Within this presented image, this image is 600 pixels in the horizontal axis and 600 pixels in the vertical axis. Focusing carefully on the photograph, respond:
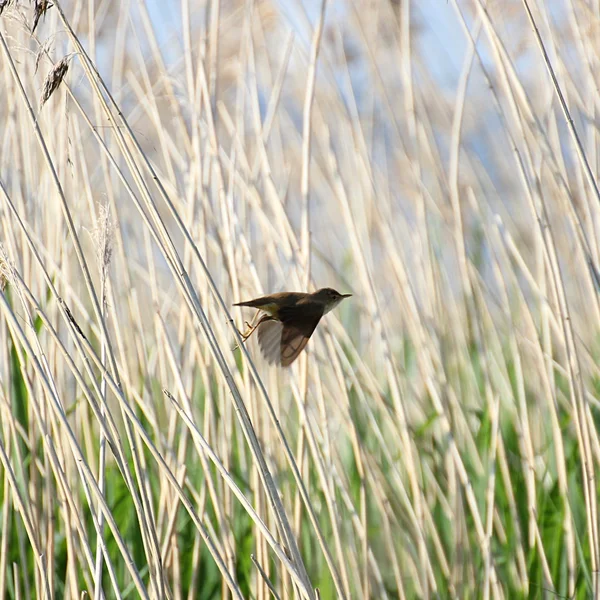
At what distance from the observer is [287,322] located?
1104 mm

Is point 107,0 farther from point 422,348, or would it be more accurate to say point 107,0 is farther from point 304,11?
point 422,348

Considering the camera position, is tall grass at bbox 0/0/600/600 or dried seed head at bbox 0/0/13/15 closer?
dried seed head at bbox 0/0/13/15

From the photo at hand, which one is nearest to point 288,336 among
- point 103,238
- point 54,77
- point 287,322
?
point 287,322

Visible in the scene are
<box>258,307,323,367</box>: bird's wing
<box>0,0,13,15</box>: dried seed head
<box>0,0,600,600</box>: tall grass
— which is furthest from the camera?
<box>0,0,600,600</box>: tall grass

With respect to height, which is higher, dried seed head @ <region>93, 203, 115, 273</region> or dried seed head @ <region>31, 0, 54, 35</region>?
dried seed head @ <region>31, 0, 54, 35</region>

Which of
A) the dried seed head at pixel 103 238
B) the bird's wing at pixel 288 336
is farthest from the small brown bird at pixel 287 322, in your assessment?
the dried seed head at pixel 103 238

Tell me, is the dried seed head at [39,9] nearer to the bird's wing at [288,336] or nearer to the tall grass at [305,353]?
the tall grass at [305,353]

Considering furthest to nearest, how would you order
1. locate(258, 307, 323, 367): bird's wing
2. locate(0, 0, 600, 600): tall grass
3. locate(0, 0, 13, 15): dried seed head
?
locate(0, 0, 600, 600): tall grass, locate(258, 307, 323, 367): bird's wing, locate(0, 0, 13, 15): dried seed head

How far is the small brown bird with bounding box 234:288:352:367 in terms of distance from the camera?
3.56ft

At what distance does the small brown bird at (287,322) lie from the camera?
1.08 m

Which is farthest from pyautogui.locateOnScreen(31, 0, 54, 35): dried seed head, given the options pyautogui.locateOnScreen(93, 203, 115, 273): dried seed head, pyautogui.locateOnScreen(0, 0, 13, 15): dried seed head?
pyautogui.locateOnScreen(93, 203, 115, 273): dried seed head

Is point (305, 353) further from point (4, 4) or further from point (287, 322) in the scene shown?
point (4, 4)

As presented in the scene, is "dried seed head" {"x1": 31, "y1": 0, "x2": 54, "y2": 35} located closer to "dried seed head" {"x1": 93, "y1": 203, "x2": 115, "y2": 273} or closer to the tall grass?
the tall grass

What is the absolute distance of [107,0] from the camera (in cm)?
162
